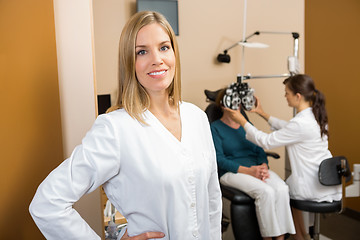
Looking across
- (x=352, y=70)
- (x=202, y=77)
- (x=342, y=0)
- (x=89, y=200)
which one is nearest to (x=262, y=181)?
(x=202, y=77)

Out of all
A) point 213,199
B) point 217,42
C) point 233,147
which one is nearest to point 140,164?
point 213,199

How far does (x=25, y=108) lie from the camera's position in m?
1.10

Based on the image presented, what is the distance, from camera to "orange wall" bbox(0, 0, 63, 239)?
3.36 ft

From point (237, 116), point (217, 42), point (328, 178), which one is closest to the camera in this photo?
point (328, 178)

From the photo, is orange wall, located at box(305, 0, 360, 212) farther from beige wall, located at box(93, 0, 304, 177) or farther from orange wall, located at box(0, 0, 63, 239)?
orange wall, located at box(0, 0, 63, 239)

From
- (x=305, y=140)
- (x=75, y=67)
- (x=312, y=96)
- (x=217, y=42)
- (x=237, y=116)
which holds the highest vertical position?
(x=217, y=42)

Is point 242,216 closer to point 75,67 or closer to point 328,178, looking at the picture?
point 328,178

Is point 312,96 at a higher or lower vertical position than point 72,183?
higher

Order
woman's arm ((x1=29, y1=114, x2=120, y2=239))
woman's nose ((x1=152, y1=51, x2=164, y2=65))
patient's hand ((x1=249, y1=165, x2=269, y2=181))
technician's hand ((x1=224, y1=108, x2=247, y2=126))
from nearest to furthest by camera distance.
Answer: woman's arm ((x1=29, y1=114, x2=120, y2=239))
woman's nose ((x1=152, y1=51, x2=164, y2=65))
patient's hand ((x1=249, y1=165, x2=269, y2=181))
technician's hand ((x1=224, y1=108, x2=247, y2=126))

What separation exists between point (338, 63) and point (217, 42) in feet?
4.14

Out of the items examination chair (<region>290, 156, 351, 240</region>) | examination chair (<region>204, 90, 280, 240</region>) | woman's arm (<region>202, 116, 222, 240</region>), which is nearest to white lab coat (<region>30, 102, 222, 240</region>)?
woman's arm (<region>202, 116, 222, 240</region>)

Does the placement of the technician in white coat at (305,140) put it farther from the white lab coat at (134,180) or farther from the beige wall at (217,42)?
the white lab coat at (134,180)

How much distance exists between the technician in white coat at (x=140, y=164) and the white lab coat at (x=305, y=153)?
142cm

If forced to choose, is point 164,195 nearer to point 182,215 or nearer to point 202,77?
point 182,215
